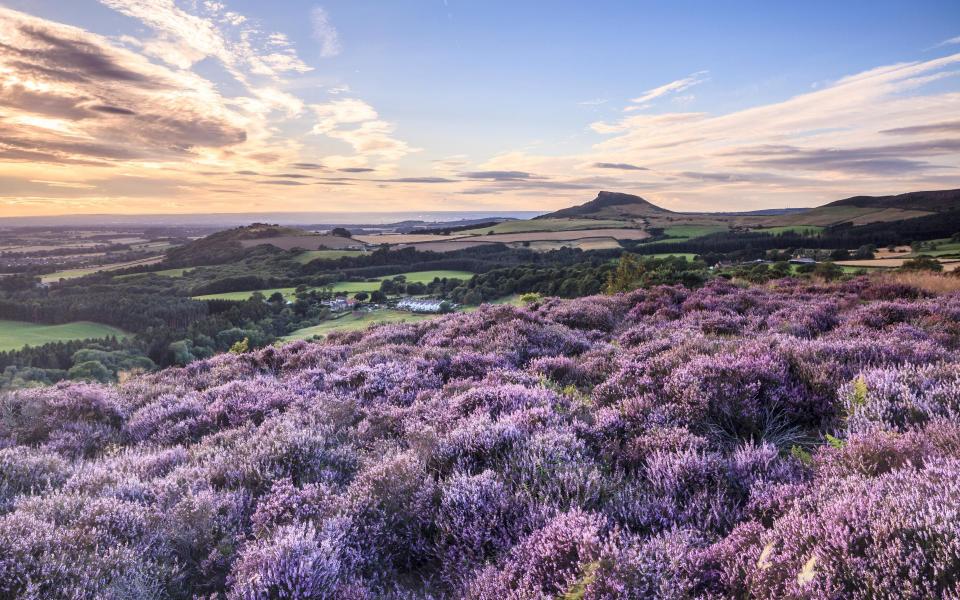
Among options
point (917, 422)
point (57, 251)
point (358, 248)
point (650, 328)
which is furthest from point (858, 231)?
point (57, 251)

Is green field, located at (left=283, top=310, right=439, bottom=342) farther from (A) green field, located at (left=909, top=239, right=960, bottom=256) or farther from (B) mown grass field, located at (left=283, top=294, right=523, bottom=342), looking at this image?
(A) green field, located at (left=909, top=239, right=960, bottom=256)

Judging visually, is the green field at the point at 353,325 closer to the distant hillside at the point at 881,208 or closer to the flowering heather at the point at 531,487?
the flowering heather at the point at 531,487

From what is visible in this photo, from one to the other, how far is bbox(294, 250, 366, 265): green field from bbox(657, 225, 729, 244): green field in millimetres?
66867

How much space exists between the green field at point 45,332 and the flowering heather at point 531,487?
48153 millimetres

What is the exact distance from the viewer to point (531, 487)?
163 inches

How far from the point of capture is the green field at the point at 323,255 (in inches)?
4092

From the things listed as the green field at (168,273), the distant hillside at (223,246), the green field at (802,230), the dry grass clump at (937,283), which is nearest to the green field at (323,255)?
the distant hillside at (223,246)

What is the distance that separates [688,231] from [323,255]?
83.3m

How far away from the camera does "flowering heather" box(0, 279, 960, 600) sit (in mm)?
2846

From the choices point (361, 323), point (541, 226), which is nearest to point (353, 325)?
point (361, 323)

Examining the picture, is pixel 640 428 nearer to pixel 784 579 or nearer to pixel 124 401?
pixel 784 579

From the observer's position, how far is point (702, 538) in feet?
10.9

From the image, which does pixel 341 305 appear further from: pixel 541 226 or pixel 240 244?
pixel 240 244

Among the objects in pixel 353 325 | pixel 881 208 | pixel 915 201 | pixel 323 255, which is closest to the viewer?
pixel 353 325
